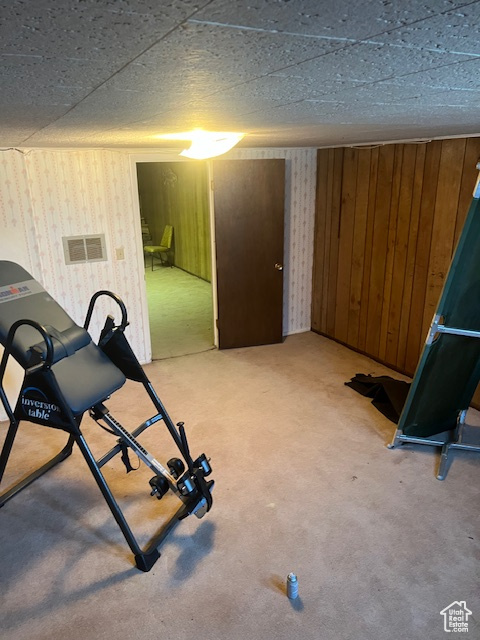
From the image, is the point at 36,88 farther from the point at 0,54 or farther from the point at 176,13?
the point at 176,13

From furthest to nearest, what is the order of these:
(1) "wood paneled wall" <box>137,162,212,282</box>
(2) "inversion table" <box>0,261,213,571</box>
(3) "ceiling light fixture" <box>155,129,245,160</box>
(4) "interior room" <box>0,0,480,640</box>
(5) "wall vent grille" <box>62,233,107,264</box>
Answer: (1) "wood paneled wall" <box>137,162,212,282</box> → (5) "wall vent grille" <box>62,233,107,264</box> → (3) "ceiling light fixture" <box>155,129,245,160</box> → (2) "inversion table" <box>0,261,213,571</box> → (4) "interior room" <box>0,0,480,640</box>

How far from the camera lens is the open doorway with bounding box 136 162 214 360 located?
5.78 m

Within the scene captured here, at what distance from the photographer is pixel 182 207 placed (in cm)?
871

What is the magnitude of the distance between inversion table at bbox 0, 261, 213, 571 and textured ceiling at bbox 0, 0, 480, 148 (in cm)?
126

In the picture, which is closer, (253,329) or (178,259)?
(253,329)

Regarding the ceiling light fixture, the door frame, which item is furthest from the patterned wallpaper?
the ceiling light fixture

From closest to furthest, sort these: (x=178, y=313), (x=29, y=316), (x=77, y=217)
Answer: (x=29, y=316) < (x=77, y=217) < (x=178, y=313)

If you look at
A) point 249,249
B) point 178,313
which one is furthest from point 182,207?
point 249,249

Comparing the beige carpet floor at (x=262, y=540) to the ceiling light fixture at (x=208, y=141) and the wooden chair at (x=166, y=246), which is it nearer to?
the ceiling light fixture at (x=208, y=141)

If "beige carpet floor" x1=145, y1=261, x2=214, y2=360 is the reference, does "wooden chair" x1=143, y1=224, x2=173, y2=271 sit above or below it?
above

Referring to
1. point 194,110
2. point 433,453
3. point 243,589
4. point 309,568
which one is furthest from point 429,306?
point 194,110

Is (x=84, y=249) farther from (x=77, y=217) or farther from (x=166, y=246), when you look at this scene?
(x=166, y=246)

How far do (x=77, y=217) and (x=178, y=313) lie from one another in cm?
251

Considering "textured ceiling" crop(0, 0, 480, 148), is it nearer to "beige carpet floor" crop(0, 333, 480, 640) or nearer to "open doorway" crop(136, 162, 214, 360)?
"beige carpet floor" crop(0, 333, 480, 640)
